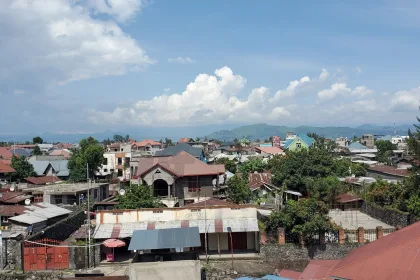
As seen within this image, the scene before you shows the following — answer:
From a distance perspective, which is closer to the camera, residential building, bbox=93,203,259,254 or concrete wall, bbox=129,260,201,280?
concrete wall, bbox=129,260,201,280

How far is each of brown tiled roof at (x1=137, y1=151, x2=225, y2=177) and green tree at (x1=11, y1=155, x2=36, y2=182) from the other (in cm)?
2540

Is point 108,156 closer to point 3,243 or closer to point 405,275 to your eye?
point 3,243

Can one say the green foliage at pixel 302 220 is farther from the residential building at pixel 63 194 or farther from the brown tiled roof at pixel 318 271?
the residential building at pixel 63 194

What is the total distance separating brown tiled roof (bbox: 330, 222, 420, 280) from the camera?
988cm

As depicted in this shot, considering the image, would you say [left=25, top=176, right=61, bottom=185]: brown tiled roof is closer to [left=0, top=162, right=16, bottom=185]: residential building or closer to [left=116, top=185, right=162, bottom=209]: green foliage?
[left=0, top=162, right=16, bottom=185]: residential building

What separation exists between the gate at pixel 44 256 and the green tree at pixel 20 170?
115ft

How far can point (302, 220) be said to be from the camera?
21391 millimetres

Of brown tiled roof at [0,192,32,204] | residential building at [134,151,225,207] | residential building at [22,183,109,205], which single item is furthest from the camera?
residential building at [22,183,109,205]

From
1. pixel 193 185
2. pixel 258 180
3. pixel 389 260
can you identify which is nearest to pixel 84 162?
pixel 258 180

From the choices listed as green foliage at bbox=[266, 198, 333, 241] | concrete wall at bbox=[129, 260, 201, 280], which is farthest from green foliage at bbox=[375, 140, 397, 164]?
concrete wall at bbox=[129, 260, 201, 280]

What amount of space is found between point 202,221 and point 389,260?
13.4 meters

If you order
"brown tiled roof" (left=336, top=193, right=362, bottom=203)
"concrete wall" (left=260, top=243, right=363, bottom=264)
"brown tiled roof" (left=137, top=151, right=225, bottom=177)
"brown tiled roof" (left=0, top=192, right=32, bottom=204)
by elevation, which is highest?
"brown tiled roof" (left=137, top=151, right=225, bottom=177)

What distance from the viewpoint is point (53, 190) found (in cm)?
3306

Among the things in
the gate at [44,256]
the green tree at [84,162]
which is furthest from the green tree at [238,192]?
the green tree at [84,162]
